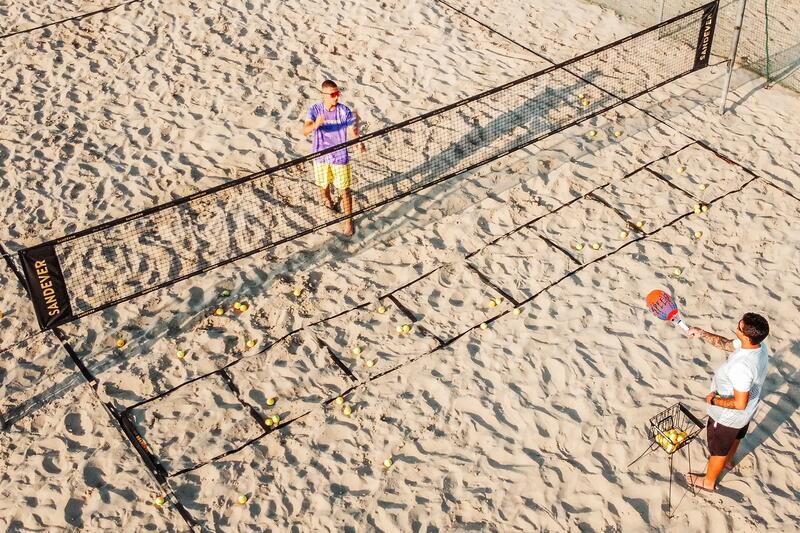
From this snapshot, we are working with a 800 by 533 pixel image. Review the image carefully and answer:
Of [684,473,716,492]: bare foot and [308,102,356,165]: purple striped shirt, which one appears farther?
[308,102,356,165]: purple striped shirt

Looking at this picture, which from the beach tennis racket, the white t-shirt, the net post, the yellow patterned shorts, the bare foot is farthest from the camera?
the net post

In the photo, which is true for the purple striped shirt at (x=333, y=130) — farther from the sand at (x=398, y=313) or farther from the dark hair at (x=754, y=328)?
the dark hair at (x=754, y=328)

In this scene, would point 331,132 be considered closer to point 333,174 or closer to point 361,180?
point 333,174

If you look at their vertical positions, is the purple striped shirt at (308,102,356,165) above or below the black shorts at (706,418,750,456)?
above

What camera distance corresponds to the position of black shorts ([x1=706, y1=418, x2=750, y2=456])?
6473 millimetres

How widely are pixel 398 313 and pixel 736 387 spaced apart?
3.60 m

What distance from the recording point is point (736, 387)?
6160mm

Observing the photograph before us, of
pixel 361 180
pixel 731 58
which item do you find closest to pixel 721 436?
pixel 361 180

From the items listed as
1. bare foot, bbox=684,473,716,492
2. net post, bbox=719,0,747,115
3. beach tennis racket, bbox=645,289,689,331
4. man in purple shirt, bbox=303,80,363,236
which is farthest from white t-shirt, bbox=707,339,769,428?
net post, bbox=719,0,747,115

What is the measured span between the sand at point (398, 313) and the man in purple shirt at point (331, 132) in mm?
752

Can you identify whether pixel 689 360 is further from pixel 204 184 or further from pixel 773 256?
pixel 204 184

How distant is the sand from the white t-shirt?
37.4 inches

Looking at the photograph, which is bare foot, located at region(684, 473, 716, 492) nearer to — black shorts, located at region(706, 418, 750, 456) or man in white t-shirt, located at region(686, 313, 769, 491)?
man in white t-shirt, located at region(686, 313, 769, 491)

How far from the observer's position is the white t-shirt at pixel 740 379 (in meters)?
6.13
